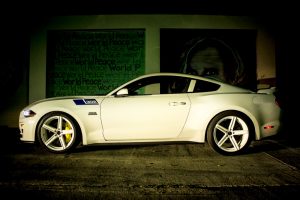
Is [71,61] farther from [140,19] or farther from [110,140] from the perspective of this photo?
[110,140]

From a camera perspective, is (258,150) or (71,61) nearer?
(258,150)

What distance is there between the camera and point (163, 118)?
195 inches

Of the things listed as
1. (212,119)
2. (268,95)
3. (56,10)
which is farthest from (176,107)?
(56,10)

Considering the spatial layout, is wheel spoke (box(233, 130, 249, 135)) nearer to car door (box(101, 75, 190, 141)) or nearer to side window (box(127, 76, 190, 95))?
car door (box(101, 75, 190, 141))

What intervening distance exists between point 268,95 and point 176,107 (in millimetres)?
1601

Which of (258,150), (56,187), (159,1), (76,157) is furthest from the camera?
(159,1)

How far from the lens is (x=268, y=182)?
3414 millimetres

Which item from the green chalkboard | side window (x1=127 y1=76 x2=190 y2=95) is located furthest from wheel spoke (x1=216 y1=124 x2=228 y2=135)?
the green chalkboard

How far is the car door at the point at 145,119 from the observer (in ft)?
16.3

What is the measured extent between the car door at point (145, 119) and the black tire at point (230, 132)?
504 mm

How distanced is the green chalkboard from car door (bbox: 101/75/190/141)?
403 cm

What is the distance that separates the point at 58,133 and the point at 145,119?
1514 millimetres

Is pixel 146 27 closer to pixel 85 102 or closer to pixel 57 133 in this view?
pixel 85 102

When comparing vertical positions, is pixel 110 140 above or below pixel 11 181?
above
